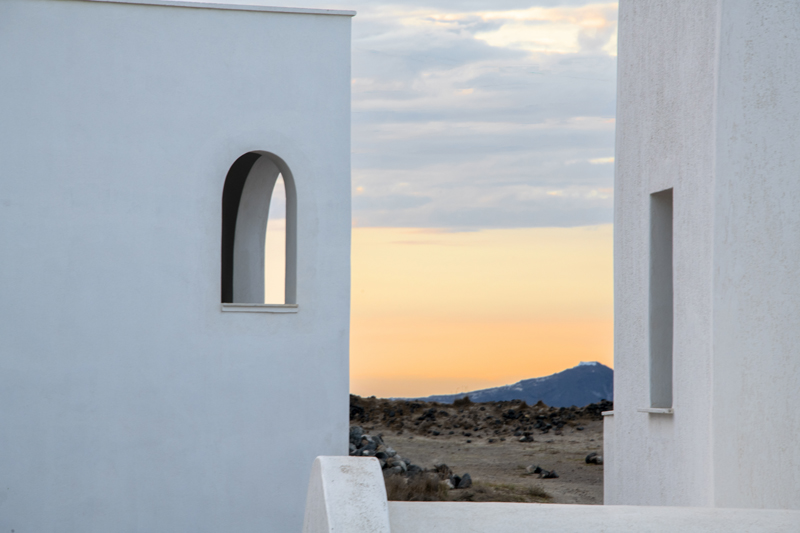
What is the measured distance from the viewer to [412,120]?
52.3 feet

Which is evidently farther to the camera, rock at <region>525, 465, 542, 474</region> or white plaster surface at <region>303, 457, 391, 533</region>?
rock at <region>525, 465, 542, 474</region>

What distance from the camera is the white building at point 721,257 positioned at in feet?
18.4

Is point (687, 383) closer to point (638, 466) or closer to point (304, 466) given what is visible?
point (638, 466)

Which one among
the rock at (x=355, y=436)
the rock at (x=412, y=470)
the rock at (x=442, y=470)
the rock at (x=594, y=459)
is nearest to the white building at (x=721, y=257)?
A: the rock at (x=412, y=470)

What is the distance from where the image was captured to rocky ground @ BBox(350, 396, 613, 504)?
13625 millimetres

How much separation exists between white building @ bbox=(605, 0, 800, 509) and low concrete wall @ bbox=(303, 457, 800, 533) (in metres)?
1.22

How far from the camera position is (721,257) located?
19.4ft

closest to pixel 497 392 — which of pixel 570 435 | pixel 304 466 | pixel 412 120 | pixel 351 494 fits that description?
pixel 570 435

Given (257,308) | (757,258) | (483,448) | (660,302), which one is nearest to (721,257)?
(757,258)

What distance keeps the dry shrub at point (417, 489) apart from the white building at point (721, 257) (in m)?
5.46

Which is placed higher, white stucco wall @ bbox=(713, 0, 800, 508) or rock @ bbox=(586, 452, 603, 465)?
white stucco wall @ bbox=(713, 0, 800, 508)

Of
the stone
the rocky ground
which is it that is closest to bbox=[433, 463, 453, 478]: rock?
the rocky ground

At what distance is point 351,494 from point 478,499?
30.9 feet

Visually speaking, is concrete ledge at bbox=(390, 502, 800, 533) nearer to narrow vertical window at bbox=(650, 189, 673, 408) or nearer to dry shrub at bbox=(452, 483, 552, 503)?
narrow vertical window at bbox=(650, 189, 673, 408)
